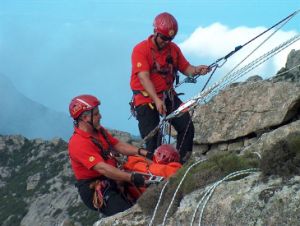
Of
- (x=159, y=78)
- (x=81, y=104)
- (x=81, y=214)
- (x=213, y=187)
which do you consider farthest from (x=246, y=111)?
(x=81, y=214)

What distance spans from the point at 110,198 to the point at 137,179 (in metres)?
0.68

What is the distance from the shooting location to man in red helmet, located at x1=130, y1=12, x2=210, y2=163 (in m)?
10.3

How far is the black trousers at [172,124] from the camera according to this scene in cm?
1073

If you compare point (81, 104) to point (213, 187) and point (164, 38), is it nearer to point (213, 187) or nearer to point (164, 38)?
point (164, 38)

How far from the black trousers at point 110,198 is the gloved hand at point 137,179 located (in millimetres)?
488

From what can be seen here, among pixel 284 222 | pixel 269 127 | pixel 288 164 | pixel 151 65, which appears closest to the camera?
pixel 284 222

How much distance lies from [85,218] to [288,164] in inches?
1730

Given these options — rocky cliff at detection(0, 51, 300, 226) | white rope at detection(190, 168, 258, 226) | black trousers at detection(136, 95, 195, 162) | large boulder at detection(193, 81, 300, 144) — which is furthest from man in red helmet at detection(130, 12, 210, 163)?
white rope at detection(190, 168, 258, 226)

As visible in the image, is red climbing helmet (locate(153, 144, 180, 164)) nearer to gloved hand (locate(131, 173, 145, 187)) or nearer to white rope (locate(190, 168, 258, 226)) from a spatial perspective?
gloved hand (locate(131, 173, 145, 187))

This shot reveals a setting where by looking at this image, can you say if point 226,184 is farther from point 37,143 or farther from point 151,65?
point 37,143

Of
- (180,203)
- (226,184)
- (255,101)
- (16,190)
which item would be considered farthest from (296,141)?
(16,190)

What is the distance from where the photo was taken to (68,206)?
189 ft

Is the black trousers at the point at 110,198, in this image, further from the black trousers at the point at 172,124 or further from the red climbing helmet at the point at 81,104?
the black trousers at the point at 172,124

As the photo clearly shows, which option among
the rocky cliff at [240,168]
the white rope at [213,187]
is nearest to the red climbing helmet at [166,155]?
the rocky cliff at [240,168]
